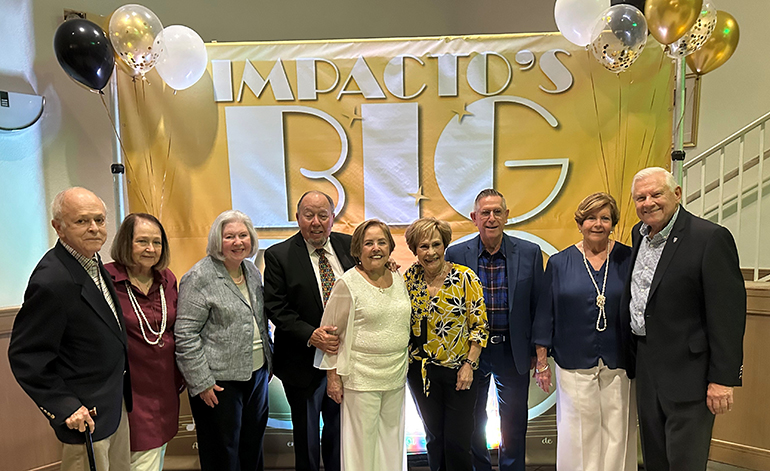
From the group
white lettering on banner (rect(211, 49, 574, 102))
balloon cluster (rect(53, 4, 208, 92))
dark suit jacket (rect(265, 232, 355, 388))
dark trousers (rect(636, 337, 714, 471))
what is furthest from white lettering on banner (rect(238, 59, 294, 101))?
dark trousers (rect(636, 337, 714, 471))

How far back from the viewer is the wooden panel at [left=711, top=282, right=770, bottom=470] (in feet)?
9.34

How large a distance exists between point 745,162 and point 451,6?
3031 millimetres

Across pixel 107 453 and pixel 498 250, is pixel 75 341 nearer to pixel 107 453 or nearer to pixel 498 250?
pixel 107 453

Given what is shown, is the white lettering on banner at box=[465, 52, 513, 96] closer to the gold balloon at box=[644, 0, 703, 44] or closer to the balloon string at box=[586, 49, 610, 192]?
the balloon string at box=[586, 49, 610, 192]

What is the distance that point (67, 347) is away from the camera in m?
1.63

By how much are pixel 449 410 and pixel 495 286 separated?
2.19ft

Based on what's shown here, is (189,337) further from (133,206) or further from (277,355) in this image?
(133,206)

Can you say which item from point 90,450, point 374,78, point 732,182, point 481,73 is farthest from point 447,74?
point 732,182

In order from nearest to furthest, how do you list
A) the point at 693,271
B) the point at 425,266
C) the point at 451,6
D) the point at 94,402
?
the point at 94,402 → the point at 693,271 → the point at 425,266 → the point at 451,6

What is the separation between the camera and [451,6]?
393cm

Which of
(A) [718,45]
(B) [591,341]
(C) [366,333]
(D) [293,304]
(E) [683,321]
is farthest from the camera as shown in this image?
(A) [718,45]

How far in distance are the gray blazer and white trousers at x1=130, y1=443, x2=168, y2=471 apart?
31 cm

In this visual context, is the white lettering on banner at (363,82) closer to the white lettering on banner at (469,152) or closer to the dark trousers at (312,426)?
the white lettering on banner at (469,152)

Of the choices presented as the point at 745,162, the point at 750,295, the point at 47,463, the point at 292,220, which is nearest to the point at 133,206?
the point at 292,220
